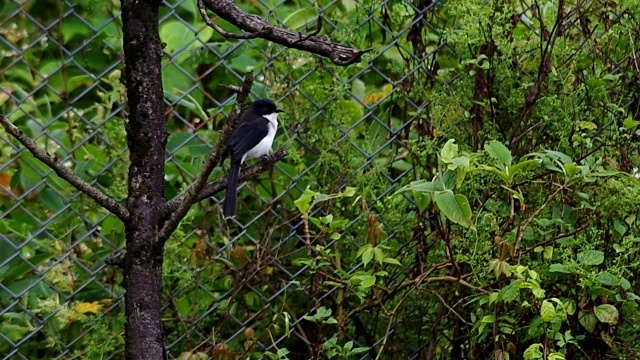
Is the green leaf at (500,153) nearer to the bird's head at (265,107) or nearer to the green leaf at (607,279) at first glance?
the green leaf at (607,279)

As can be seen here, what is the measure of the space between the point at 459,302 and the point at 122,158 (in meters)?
1.37

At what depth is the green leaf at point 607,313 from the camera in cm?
381

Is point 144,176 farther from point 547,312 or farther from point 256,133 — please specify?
point 547,312

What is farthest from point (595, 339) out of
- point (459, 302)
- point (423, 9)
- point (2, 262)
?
point (2, 262)

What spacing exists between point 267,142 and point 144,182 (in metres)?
1.31

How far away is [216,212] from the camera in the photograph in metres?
4.28

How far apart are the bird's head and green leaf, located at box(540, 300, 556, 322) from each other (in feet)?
4.13

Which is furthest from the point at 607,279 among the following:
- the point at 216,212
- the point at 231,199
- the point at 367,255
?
the point at 216,212

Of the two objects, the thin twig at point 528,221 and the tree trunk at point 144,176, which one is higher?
the tree trunk at point 144,176

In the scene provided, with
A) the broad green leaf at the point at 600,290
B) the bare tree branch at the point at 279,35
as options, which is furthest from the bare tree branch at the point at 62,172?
the broad green leaf at the point at 600,290

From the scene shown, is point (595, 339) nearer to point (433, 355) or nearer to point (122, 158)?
point (433, 355)

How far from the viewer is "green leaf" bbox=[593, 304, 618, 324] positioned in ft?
12.5

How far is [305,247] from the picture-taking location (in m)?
4.26

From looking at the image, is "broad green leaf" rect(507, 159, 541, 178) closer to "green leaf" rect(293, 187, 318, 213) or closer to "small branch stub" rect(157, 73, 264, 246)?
"green leaf" rect(293, 187, 318, 213)
